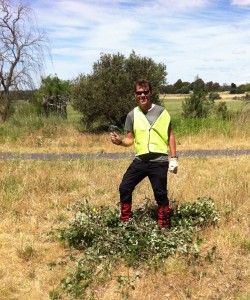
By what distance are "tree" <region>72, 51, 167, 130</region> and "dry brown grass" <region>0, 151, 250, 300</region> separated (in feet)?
20.8

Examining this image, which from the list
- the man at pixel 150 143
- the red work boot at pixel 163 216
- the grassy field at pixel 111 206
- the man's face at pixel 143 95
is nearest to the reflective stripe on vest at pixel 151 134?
the man at pixel 150 143

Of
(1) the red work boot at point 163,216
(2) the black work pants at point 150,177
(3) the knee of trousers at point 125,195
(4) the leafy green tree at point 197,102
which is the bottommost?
(1) the red work boot at point 163,216

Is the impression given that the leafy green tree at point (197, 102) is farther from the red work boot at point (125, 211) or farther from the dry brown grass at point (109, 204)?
the red work boot at point (125, 211)

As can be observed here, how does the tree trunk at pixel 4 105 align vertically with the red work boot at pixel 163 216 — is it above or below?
above

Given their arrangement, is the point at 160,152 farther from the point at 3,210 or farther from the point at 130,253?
the point at 3,210

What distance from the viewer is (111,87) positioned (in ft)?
46.8

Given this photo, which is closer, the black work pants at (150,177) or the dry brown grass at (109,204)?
the dry brown grass at (109,204)

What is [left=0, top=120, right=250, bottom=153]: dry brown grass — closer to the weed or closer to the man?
the weed

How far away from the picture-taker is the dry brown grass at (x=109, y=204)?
11.3 ft

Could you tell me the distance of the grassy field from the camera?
3.44 metres

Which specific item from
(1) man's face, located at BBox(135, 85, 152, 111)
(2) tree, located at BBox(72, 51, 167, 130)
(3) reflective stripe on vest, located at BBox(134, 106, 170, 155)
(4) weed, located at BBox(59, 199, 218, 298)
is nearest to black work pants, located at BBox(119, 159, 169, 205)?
(3) reflective stripe on vest, located at BBox(134, 106, 170, 155)

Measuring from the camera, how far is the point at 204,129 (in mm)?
13195

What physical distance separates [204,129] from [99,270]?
10.2 m

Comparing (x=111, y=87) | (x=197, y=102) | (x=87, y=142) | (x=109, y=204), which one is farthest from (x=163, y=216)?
(x=197, y=102)
